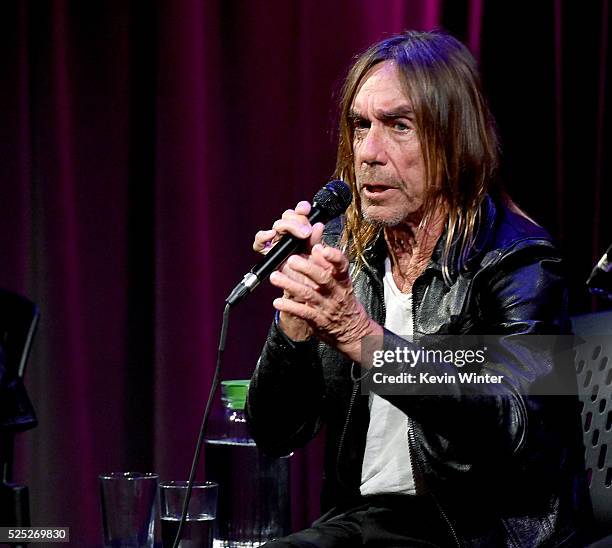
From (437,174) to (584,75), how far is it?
2.21 ft

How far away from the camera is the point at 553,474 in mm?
1524

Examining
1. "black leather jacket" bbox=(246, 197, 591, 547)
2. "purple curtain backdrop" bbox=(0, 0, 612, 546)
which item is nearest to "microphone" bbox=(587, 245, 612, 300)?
"black leather jacket" bbox=(246, 197, 591, 547)

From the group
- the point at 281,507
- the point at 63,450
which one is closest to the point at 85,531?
the point at 63,450

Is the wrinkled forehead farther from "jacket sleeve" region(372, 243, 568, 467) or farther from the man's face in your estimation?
"jacket sleeve" region(372, 243, 568, 467)

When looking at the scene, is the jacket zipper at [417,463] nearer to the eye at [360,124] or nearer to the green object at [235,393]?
the eye at [360,124]

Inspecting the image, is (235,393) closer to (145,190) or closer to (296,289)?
(296,289)

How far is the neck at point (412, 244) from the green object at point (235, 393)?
0.55 meters

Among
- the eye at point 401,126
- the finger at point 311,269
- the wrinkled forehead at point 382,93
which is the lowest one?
the finger at point 311,269

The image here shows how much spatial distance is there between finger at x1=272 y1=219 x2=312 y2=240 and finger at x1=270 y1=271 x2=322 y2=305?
0.06 metres

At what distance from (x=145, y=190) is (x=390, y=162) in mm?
1445

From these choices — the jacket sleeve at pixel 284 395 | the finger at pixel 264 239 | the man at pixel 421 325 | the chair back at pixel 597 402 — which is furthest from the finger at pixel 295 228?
the chair back at pixel 597 402

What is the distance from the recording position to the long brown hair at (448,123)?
1.70m

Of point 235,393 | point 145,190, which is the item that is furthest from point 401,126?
point 145,190

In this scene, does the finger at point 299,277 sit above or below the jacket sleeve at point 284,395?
above
